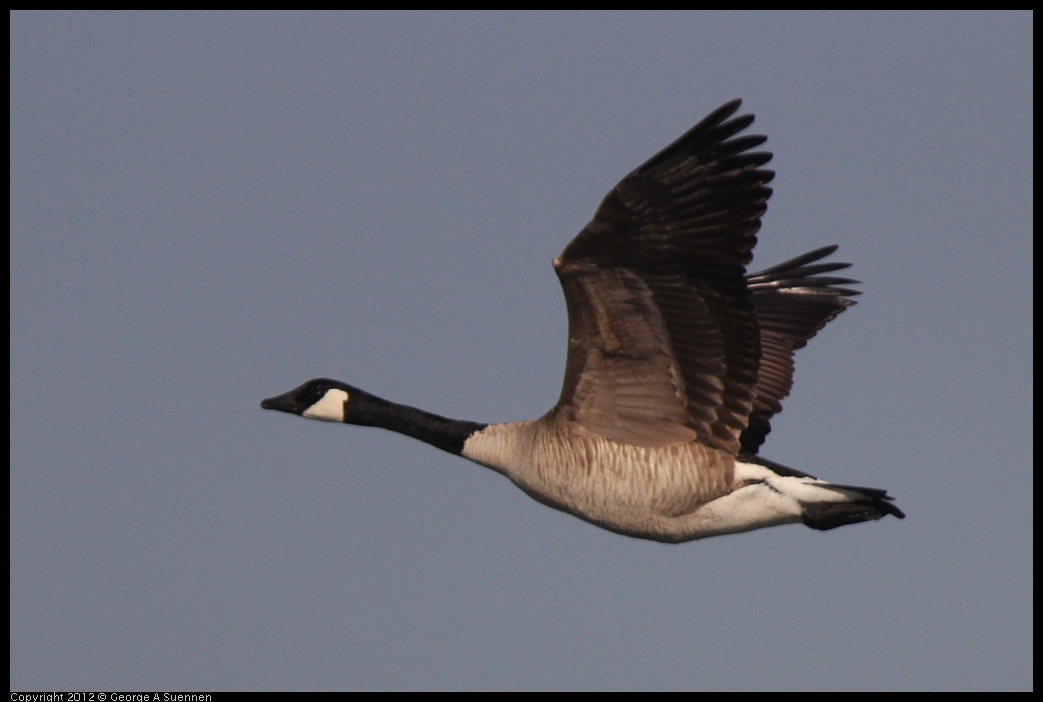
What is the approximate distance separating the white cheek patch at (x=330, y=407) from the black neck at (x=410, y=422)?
6 centimetres

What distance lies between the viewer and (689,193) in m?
7.43

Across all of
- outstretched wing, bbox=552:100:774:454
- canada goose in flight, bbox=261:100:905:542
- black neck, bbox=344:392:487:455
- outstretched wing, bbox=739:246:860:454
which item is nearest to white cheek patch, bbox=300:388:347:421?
black neck, bbox=344:392:487:455

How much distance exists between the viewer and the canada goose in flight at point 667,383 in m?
7.42

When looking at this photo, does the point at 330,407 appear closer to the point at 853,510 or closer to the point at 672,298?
the point at 672,298

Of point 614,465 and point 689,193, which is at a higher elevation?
point 689,193

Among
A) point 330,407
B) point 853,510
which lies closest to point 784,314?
point 853,510

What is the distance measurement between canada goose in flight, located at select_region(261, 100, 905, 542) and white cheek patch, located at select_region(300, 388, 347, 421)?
438 mm

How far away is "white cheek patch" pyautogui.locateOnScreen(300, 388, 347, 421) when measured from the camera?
993cm

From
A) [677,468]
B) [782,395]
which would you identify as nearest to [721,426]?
[677,468]

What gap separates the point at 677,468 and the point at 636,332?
3.33 feet

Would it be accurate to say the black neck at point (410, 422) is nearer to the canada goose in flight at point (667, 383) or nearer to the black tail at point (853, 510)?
the canada goose in flight at point (667, 383)

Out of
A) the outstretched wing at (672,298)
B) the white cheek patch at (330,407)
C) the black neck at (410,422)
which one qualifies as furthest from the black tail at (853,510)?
the white cheek patch at (330,407)

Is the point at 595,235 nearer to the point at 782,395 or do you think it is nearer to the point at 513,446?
the point at 513,446

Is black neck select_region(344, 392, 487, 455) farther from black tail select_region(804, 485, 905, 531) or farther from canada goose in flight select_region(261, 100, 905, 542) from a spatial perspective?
black tail select_region(804, 485, 905, 531)
